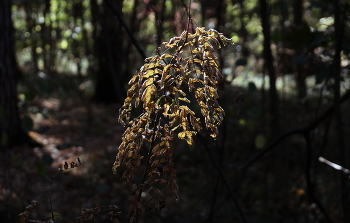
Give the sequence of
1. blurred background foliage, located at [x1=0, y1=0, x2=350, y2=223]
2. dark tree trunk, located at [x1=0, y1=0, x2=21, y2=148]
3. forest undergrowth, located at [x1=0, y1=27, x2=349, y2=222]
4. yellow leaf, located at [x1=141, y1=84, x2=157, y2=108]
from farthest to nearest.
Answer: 1. dark tree trunk, located at [x1=0, y1=0, x2=21, y2=148]
2. forest undergrowth, located at [x1=0, y1=27, x2=349, y2=222]
3. blurred background foliage, located at [x1=0, y1=0, x2=350, y2=223]
4. yellow leaf, located at [x1=141, y1=84, x2=157, y2=108]

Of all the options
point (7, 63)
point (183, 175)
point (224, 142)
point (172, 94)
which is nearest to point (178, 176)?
point (183, 175)

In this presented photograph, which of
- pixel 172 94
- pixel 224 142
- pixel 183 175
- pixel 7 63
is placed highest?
pixel 172 94

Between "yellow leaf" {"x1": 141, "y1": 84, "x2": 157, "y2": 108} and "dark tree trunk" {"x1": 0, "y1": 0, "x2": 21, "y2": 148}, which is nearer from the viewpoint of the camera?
"yellow leaf" {"x1": 141, "y1": 84, "x2": 157, "y2": 108}

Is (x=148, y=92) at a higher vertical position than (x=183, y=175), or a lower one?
higher

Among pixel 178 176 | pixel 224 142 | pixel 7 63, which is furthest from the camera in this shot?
pixel 178 176

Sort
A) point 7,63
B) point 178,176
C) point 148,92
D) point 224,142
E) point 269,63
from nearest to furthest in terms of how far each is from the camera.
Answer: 1. point 148,92
2. point 224,142
3. point 269,63
4. point 7,63
5. point 178,176

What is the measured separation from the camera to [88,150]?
7457 mm

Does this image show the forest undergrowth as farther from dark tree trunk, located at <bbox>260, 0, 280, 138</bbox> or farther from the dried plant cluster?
the dried plant cluster

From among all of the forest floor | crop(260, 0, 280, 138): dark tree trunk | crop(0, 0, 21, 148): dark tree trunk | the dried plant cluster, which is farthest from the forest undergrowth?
the dried plant cluster

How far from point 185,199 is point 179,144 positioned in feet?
7.81

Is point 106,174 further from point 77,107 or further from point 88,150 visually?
point 77,107

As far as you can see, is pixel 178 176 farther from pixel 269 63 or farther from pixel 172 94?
pixel 172 94

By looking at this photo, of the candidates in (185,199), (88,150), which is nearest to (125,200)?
(185,199)

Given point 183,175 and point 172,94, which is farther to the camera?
point 183,175
